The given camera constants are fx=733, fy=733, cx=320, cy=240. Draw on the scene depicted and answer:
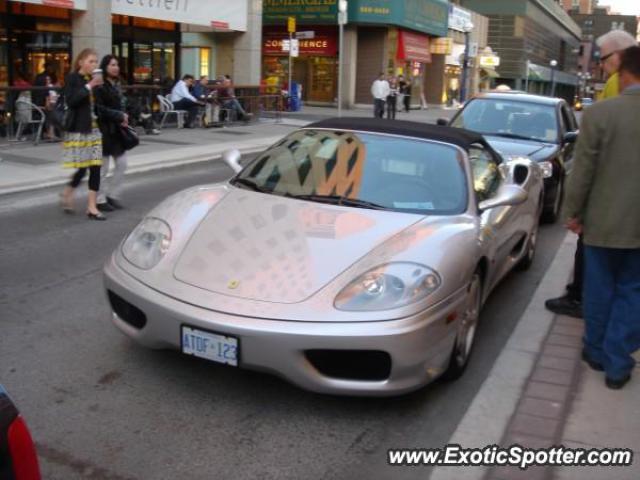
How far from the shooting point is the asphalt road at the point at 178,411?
3201 mm

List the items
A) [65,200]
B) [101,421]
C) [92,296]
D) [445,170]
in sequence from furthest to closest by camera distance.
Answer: [65,200] → [92,296] → [445,170] → [101,421]

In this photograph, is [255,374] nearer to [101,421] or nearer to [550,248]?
[101,421]

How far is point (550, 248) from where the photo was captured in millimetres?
7812

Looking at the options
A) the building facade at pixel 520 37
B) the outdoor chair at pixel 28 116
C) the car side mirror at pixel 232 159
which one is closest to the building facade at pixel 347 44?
the outdoor chair at pixel 28 116

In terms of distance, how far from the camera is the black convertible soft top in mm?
5055

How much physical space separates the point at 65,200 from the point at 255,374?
205 inches

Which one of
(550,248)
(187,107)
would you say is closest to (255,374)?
(550,248)

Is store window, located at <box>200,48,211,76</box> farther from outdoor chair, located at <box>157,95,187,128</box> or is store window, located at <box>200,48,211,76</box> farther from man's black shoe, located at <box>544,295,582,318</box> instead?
man's black shoe, located at <box>544,295,582,318</box>

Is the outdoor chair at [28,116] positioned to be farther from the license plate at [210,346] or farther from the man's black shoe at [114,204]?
the license plate at [210,346]

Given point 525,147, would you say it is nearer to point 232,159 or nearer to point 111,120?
point 232,159

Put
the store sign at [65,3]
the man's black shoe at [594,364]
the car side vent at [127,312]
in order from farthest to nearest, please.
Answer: the store sign at [65,3] < the man's black shoe at [594,364] < the car side vent at [127,312]

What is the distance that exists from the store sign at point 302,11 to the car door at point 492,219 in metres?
30.8

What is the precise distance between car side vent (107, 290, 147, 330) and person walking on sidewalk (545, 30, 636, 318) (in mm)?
2836

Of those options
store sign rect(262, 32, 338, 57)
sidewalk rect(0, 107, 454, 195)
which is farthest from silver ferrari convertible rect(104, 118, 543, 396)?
store sign rect(262, 32, 338, 57)
